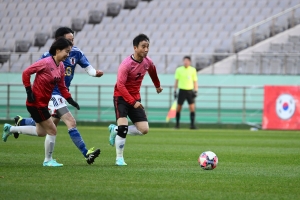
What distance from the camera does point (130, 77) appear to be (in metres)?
11.2

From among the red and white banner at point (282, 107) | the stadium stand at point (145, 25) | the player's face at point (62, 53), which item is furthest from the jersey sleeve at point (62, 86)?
the stadium stand at point (145, 25)

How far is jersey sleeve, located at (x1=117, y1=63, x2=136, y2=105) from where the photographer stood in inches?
432

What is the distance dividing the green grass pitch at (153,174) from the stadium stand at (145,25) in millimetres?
13128

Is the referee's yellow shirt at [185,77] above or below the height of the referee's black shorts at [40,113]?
above

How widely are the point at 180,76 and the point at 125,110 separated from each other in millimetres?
12412

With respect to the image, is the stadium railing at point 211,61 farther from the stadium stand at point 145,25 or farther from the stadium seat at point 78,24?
the stadium seat at point 78,24

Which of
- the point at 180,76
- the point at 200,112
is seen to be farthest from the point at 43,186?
the point at 200,112

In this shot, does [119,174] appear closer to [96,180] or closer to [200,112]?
[96,180]

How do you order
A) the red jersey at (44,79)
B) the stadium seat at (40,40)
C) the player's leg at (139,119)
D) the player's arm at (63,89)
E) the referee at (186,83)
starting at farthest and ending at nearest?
1. the stadium seat at (40,40)
2. the referee at (186,83)
3. the player's leg at (139,119)
4. the player's arm at (63,89)
5. the red jersey at (44,79)

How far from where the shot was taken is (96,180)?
28.0 ft


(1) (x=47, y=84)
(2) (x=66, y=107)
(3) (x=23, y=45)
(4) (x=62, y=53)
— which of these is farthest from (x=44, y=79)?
(3) (x=23, y=45)

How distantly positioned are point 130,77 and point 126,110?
514mm

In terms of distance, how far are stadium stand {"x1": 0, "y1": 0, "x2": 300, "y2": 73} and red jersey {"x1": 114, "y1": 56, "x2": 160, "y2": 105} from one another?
15392 millimetres

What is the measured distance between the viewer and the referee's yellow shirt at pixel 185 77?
77.0ft
